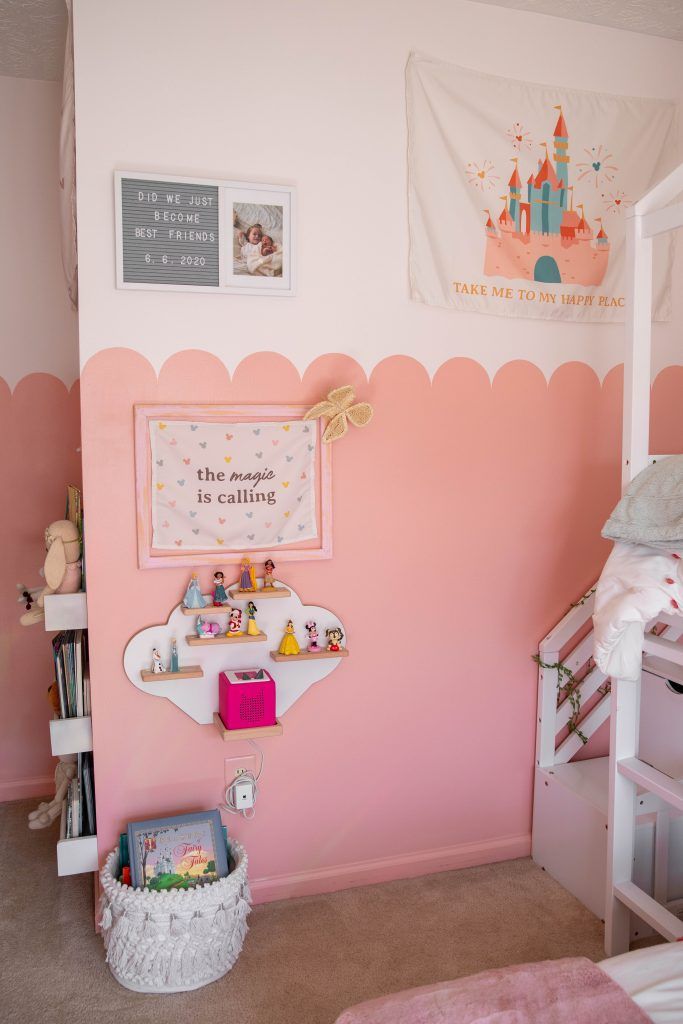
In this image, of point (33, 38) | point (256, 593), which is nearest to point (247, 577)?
point (256, 593)

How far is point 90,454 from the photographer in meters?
2.17

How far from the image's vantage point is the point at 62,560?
2.21m

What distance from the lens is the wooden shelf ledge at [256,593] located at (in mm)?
2264

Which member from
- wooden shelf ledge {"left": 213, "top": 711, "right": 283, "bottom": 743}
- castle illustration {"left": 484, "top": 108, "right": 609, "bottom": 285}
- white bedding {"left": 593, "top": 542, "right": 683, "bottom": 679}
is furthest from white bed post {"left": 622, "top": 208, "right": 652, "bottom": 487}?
wooden shelf ledge {"left": 213, "top": 711, "right": 283, "bottom": 743}

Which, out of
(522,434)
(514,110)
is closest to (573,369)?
(522,434)

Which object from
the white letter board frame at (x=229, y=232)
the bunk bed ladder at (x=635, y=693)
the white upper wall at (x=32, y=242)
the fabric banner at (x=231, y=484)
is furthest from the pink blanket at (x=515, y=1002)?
the white upper wall at (x=32, y=242)

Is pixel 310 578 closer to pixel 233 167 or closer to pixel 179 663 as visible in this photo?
pixel 179 663

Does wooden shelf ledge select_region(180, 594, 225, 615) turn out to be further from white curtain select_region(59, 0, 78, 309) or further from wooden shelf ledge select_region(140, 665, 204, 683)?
white curtain select_region(59, 0, 78, 309)

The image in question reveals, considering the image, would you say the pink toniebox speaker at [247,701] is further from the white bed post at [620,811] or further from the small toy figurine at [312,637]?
the white bed post at [620,811]

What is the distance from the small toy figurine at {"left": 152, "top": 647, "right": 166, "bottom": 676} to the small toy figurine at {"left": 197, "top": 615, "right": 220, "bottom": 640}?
0.41 ft

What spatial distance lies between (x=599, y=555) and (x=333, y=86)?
1645 mm

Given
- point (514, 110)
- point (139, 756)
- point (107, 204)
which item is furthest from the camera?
point (514, 110)

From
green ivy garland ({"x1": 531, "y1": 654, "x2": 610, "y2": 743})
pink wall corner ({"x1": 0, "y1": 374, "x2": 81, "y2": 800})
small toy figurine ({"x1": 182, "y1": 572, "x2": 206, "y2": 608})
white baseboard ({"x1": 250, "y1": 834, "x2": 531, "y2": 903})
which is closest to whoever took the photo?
small toy figurine ({"x1": 182, "y1": 572, "x2": 206, "y2": 608})

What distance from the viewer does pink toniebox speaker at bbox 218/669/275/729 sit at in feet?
7.31
